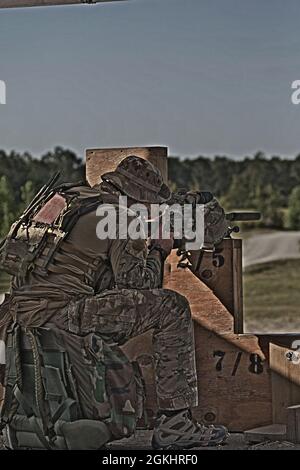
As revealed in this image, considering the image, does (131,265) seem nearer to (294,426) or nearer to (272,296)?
(294,426)

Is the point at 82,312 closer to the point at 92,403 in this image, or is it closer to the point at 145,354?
the point at 92,403

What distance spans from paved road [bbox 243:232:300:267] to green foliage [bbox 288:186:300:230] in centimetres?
17

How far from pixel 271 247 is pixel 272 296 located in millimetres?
1381

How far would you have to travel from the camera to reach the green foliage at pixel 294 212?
19.2 metres

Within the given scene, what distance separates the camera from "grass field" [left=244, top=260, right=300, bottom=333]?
46.8 feet

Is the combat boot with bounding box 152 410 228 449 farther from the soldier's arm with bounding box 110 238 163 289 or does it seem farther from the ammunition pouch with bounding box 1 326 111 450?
the soldier's arm with bounding box 110 238 163 289

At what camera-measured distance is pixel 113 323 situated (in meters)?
3.51

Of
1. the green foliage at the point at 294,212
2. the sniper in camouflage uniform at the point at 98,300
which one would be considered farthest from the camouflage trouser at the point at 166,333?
the green foliage at the point at 294,212

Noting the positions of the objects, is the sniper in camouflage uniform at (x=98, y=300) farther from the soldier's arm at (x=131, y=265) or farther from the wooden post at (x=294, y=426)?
the wooden post at (x=294, y=426)

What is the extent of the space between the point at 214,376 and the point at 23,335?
890 mm

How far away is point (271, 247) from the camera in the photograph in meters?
18.3

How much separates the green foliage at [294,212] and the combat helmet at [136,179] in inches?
615

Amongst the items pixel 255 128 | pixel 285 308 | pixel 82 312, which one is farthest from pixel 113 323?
pixel 255 128

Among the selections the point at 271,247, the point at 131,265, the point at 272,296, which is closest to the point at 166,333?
the point at 131,265
